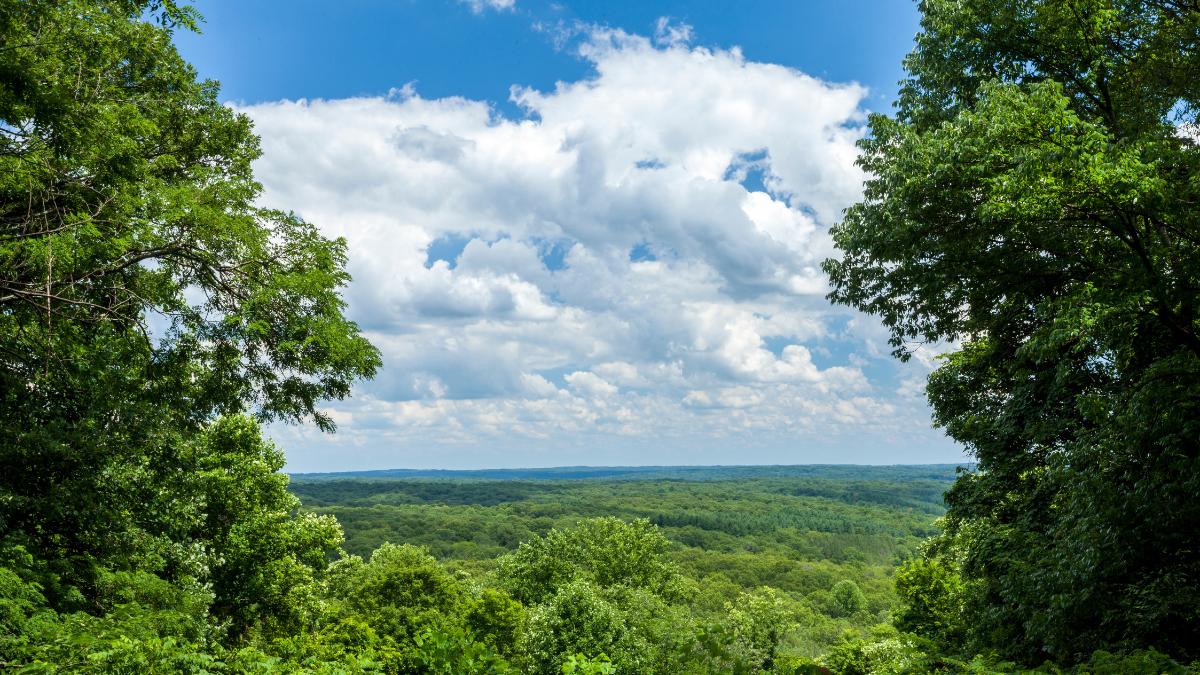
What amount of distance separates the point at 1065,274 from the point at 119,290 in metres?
17.4

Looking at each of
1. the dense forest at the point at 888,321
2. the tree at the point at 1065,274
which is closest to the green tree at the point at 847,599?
the dense forest at the point at 888,321

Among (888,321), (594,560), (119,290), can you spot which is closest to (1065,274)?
(888,321)

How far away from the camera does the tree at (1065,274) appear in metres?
9.45

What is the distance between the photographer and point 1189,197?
10.1 metres

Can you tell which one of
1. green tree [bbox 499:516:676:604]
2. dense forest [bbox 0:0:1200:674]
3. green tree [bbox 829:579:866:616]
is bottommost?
green tree [bbox 829:579:866:616]

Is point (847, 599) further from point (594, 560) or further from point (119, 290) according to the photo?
point (119, 290)

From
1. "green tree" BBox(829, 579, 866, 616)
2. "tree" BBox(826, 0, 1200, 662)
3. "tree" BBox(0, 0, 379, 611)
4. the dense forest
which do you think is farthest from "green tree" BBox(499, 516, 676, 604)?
"green tree" BBox(829, 579, 866, 616)

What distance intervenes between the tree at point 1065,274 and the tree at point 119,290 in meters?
11.3

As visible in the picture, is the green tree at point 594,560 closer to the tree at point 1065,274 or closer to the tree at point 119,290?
the tree at point 1065,274

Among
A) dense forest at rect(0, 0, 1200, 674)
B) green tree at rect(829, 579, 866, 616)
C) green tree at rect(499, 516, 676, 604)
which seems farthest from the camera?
green tree at rect(829, 579, 866, 616)

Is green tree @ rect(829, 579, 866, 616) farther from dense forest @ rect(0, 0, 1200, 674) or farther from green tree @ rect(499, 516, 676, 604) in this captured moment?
dense forest @ rect(0, 0, 1200, 674)

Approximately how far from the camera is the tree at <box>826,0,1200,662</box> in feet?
31.0

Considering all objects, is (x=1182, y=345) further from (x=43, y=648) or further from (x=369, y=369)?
(x=43, y=648)

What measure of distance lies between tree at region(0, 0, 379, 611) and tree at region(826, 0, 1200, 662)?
11.3 metres
